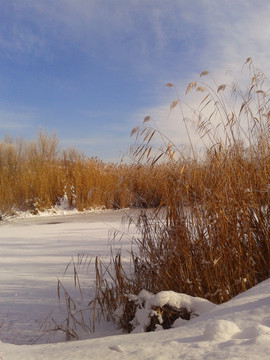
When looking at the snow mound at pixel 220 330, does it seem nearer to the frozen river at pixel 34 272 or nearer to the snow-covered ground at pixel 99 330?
the snow-covered ground at pixel 99 330

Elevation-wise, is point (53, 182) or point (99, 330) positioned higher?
point (53, 182)

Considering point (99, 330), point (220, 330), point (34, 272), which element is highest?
point (220, 330)

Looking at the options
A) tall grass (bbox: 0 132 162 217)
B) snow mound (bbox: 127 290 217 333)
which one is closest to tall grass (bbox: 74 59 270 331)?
snow mound (bbox: 127 290 217 333)

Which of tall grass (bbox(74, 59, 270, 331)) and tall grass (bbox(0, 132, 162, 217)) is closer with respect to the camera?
tall grass (bbox(74, 59, 270, 331))

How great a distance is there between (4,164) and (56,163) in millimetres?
1390

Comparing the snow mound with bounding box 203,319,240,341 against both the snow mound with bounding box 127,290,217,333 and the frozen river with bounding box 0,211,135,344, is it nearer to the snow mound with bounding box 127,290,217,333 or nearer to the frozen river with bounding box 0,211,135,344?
the snow mound with bounding box 127,290,217,333

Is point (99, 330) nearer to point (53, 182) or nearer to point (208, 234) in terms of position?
point (208, 234)

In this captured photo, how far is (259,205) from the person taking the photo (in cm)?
203

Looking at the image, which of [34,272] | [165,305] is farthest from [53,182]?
[165,305]

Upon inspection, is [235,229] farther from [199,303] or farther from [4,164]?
[4,164]

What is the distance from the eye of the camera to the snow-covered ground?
3.30 feet

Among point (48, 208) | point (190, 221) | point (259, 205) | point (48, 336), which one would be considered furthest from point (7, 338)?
point (48, 208)

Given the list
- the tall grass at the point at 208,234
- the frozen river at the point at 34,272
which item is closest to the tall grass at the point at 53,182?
the frozen river at the point at 34,272

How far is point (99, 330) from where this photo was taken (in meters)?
1.96
